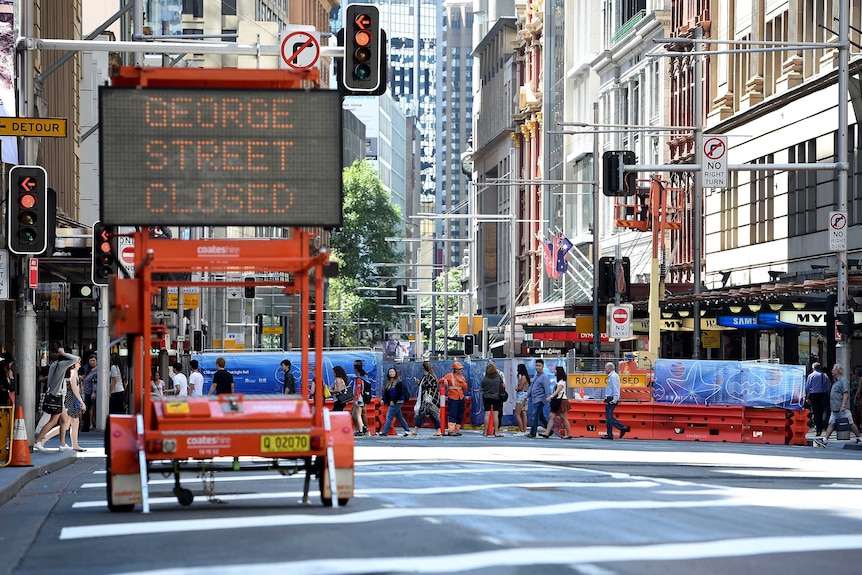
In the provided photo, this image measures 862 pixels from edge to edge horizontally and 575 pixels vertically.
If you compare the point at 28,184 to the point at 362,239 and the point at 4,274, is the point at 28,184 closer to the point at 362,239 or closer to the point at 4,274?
the point at 4,274

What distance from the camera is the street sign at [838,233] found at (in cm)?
3642

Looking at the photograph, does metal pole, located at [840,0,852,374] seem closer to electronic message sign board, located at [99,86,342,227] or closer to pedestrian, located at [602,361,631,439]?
pedestrian, located at [602,361,631,439]

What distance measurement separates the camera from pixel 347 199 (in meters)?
123

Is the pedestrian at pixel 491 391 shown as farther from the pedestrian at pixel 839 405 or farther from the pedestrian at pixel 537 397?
the pedestrian at pixel 839 405

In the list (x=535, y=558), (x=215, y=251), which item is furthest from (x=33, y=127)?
(x=535, y=558)

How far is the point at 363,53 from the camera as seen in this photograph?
21.8 meters

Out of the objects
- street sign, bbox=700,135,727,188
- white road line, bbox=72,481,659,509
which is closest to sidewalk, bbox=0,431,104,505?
white road line, bbox=72,481,659,509

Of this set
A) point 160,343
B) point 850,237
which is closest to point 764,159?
point 850,237

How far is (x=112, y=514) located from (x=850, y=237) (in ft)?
→ 109

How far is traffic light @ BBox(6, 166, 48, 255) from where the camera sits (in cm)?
2514

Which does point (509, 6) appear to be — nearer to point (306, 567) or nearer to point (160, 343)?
point (160, 343)

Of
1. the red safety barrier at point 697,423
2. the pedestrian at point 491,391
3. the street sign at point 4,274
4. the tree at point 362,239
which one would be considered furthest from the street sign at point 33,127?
the tree at point 362,239

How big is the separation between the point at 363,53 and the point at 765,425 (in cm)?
1794

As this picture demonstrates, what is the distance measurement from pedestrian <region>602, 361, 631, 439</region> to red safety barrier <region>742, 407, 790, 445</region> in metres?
2.56
